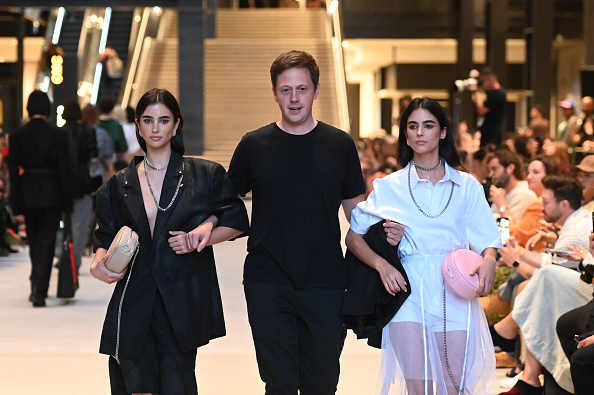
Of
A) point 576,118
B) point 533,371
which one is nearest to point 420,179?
point 533,371

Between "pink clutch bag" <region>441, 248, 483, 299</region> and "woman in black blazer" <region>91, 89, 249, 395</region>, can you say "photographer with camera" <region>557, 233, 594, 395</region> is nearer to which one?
"pink clutch bag" <region>441, 248, 483, 299</region>

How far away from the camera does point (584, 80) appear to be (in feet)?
43.4

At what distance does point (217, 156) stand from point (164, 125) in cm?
1693

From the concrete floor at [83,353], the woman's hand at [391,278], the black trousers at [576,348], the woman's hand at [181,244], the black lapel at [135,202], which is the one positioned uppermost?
the black lapel at [135,202]

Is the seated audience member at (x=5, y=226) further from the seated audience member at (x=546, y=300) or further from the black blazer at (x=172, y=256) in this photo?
the black blazer at (x=172, y=256)

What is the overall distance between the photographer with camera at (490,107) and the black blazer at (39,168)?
16.3ft

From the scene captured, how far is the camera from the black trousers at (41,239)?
28.5 feet

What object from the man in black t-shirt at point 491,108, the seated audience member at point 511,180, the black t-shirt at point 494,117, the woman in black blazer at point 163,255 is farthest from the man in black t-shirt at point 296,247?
the black t-shirt at point 494,117

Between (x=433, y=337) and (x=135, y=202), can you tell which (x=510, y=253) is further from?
(x=135, y=202)

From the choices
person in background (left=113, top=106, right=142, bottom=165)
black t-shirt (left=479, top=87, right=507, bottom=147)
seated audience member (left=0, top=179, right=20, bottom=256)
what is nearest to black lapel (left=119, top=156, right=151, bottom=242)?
black t-shirt (left=479, top=87, right=507, bottom=147)

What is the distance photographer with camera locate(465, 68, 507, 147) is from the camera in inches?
449

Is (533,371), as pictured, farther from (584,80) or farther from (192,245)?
(584,80)

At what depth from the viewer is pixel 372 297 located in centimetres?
391

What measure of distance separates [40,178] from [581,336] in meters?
5.33
